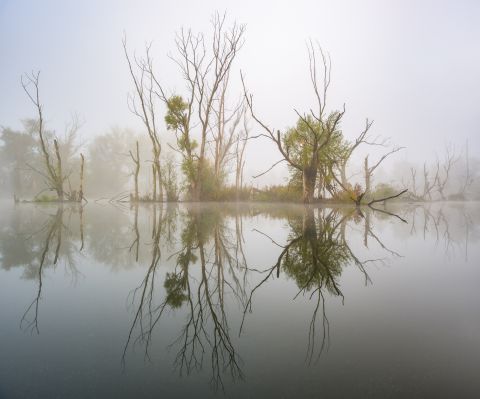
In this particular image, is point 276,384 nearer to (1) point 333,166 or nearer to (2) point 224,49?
(1) point 333,166

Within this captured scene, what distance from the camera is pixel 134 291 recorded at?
6.77ft

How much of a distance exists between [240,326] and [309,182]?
12739 mm

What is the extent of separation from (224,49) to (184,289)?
1668 centimetres

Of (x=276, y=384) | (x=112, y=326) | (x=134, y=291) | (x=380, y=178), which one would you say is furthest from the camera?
(x=380, y=178)

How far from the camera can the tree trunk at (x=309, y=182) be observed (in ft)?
43.9

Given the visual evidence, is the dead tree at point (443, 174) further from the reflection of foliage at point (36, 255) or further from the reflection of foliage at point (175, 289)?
the reflection of foliage at point (175, 289)

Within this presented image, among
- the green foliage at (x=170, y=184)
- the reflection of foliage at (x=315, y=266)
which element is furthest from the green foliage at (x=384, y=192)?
the reflection of foliage at (x=315, y=266)

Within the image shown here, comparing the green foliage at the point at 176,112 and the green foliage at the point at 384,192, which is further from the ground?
the green foliage at the point at 176,112

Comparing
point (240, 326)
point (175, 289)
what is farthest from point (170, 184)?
point (240, 326)

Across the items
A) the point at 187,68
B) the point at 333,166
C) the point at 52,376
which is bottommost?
the point at 52,376

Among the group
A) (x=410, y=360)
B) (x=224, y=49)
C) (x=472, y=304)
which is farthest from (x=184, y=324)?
(x=224, y=49)

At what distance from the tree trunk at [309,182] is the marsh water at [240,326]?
10.4 m

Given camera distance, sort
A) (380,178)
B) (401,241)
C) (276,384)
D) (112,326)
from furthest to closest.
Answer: (380,178) → (401,241) → (112,326) → (276,384)

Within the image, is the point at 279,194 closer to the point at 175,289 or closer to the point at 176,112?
the point at 176,112
